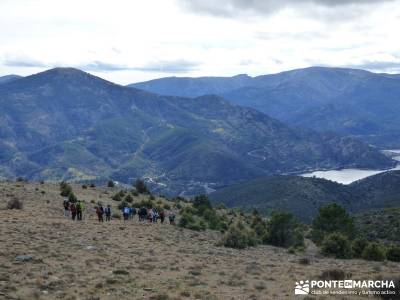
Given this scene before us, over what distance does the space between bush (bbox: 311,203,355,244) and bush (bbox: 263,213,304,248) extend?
8094mm

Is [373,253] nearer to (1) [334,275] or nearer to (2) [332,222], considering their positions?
(1) [334,275]

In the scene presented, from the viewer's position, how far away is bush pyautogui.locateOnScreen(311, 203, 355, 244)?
5734 cm

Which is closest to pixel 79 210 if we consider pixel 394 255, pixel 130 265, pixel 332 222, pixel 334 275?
pixel 130 265

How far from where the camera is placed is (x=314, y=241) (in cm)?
5484

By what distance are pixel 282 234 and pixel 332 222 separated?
13020 mm

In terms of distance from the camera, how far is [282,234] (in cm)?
4844

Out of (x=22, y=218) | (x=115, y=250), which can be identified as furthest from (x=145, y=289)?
(x=22, y=218)

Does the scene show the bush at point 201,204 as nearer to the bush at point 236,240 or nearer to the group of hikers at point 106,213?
the group of hikers at point 106,213

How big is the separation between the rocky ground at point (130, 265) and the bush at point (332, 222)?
22.2m

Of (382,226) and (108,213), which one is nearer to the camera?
(108,213)

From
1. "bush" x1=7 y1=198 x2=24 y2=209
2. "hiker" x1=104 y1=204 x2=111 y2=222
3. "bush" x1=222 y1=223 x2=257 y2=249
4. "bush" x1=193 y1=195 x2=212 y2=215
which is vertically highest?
"bush" x1=7 y1=198 x2=24 y2=209

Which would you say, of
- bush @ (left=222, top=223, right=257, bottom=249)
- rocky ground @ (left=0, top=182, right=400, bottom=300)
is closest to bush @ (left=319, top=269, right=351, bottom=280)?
rocky ground @ (left=0, top=182, right=400, bottom=300)

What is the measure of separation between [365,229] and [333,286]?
172 feet

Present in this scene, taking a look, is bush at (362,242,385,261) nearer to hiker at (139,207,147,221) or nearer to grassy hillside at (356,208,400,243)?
hiker at (139,207,147,221)
